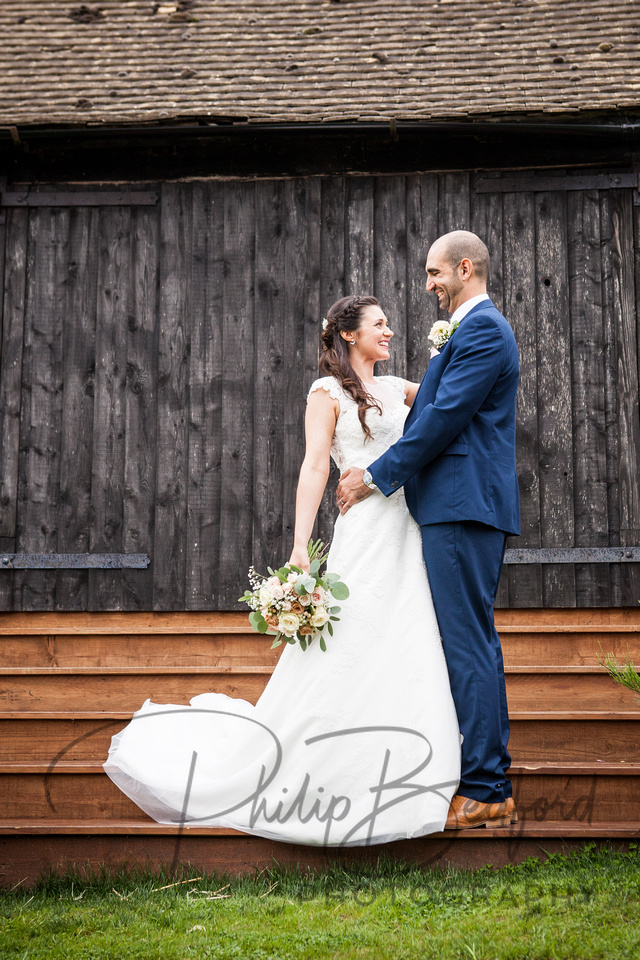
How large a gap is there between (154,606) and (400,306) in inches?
96.7

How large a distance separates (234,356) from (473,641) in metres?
3.17

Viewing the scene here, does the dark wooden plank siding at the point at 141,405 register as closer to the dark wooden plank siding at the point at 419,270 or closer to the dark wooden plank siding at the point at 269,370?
the dark wooden plank siding at the point at 269,370

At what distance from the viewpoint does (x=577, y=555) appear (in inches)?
198

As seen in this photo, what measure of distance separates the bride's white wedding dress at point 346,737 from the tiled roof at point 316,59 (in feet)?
10.9

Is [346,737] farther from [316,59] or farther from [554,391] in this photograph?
[316,59]

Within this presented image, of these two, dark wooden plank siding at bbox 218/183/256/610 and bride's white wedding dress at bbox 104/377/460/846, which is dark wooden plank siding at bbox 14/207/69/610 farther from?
bride's white wedding dress at bbox 104/377/460/846

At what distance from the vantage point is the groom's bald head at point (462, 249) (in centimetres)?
313

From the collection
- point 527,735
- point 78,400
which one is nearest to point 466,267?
point 527,735

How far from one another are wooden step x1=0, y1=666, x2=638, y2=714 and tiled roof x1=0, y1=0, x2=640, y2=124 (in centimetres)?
337

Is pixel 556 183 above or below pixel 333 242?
above

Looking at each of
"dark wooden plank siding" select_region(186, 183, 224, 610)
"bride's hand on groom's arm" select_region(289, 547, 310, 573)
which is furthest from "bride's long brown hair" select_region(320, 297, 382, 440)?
"dark wooden plank siding" select_region(186, 183, 224, 610)

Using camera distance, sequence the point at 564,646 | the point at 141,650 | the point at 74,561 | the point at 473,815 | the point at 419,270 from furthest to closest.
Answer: the point at 419,270
the point at 74,561
the point at 141,650
the point at 564,646
the point at 473,815

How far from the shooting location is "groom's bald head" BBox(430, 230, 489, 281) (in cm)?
313

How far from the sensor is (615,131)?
511 cm
